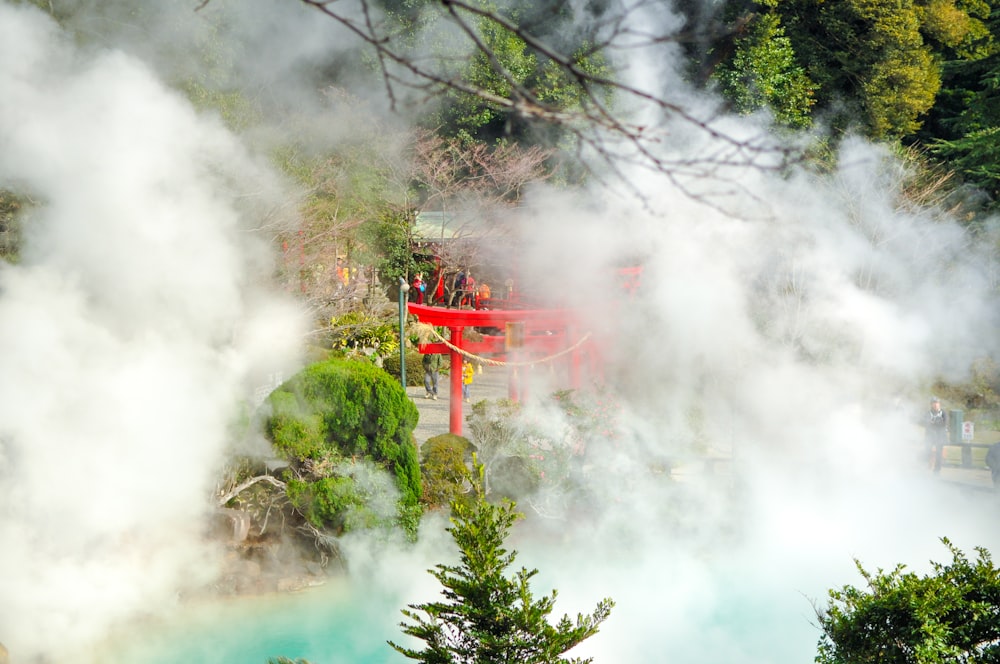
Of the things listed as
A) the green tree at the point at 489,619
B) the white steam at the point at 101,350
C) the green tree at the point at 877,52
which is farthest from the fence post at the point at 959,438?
the green tree at the point at 489,619

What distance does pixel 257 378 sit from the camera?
7906 mm

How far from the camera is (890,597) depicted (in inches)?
137

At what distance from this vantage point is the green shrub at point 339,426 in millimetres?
7094

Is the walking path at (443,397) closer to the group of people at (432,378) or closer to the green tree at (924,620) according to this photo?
the group of people at (432,378)

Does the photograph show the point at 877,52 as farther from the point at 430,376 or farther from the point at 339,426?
the point at 339,426

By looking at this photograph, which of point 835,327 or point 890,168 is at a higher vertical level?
point 890,168

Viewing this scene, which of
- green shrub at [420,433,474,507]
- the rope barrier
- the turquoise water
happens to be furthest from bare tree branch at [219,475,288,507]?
the rope barrier

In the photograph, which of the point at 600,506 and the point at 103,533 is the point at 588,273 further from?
the point at 103,533

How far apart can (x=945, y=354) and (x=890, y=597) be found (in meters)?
10.9

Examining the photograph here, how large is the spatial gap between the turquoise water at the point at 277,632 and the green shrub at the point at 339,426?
2.24 ft

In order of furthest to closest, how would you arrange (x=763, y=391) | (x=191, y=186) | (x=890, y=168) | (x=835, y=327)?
(x=890, y=168) → (x=835, y=327) → (x=763, y=391) → (x=191, y=186)

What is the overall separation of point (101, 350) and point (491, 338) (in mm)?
4303

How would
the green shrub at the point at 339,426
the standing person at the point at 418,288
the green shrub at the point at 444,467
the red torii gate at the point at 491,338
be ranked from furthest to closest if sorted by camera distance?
the standing person at the point at 418,288, the red torii gate at the point at 491,338, the green shrub at the point at 444,467, the green shrub at the point at 339,426

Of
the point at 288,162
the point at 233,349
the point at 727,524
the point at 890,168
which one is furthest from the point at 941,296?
the point at 233,349
